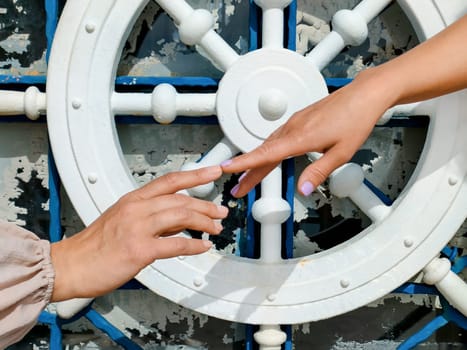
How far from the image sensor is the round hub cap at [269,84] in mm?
832

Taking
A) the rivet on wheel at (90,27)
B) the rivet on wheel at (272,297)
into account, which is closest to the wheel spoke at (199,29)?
the rivet on wheel at (90,27)

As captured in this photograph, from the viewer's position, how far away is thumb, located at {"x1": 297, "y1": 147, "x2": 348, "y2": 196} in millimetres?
607

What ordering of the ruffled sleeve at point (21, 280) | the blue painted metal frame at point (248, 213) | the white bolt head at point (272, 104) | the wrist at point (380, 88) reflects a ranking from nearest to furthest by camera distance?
1. the ruffled sleeve at point (21, 280)
2. the wrist at point (380, 88)
3. the white bolt head at point (272, 104)
4. the blue painted metal frame at point (248, 213)

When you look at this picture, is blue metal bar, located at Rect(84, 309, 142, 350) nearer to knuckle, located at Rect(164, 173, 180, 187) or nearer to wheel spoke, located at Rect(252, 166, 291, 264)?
wheel spoke, located at Rect(252, 166, 291, 264)

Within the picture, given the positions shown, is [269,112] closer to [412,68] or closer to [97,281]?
[412,68]

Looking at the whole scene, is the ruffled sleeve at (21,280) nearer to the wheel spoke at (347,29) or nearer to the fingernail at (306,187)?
the fingernail at (306,187)

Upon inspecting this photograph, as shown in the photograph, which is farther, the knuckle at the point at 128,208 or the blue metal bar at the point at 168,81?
the blue metal bar at the point at 168,81

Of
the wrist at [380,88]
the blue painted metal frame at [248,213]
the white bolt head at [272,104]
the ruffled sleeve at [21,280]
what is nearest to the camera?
the ruffled sleeve at [21,280]

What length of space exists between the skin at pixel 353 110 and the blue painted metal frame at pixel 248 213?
25 cm

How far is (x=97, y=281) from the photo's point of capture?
605 millimetres

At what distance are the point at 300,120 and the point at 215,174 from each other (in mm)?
118

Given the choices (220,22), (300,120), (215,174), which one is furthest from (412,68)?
(220,22)

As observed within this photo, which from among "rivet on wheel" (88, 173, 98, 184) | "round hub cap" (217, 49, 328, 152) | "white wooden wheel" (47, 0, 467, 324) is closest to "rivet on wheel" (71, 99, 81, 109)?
"white wooden wheel" (47, 0, 467, 324)

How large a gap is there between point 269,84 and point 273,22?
9 cm
